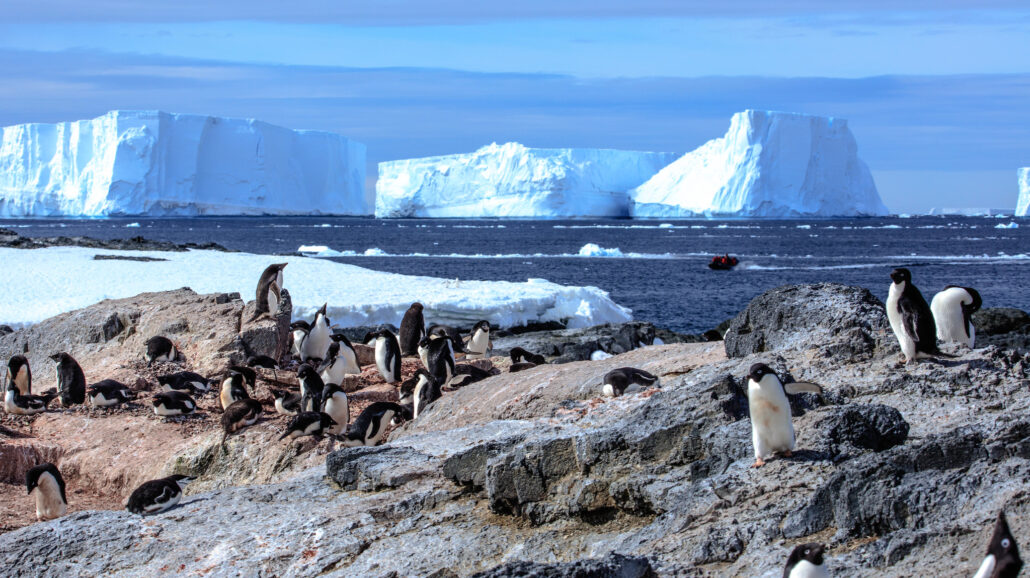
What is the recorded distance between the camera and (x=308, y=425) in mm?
7203

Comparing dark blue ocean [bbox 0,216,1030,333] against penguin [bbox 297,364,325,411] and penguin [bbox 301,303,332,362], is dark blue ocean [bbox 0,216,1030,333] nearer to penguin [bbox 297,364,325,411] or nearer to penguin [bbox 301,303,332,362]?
penguin [bbox 301,303,332,362]

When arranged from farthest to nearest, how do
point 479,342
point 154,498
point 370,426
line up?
point 479,342 → point 370,426 → point 154,498

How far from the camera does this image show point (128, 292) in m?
16.3

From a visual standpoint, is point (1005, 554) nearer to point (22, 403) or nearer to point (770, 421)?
point (770, 421)

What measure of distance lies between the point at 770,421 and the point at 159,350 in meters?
6.99

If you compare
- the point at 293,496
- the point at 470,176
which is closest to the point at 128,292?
the point at 293,496

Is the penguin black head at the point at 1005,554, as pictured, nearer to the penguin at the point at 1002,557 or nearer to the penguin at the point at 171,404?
the penguin at the point at 1002,557

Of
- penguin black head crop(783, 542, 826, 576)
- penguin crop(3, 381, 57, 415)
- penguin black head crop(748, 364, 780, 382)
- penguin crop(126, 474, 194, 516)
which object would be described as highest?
penguin black head crop(748, 364, 780, 382)

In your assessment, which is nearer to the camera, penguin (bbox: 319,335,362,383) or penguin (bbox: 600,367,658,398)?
penguin (bbox: 600,367,658,398)

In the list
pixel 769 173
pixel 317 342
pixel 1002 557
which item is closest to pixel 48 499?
pixel 317 342

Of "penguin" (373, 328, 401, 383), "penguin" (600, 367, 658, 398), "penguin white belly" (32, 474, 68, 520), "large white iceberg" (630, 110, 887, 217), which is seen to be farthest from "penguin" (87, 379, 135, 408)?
"large white iceberg" (630, 110, 887, 217)

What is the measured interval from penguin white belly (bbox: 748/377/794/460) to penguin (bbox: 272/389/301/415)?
4.63 metres

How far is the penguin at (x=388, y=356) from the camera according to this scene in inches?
374

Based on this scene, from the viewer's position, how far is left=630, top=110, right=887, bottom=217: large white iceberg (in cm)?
7006
